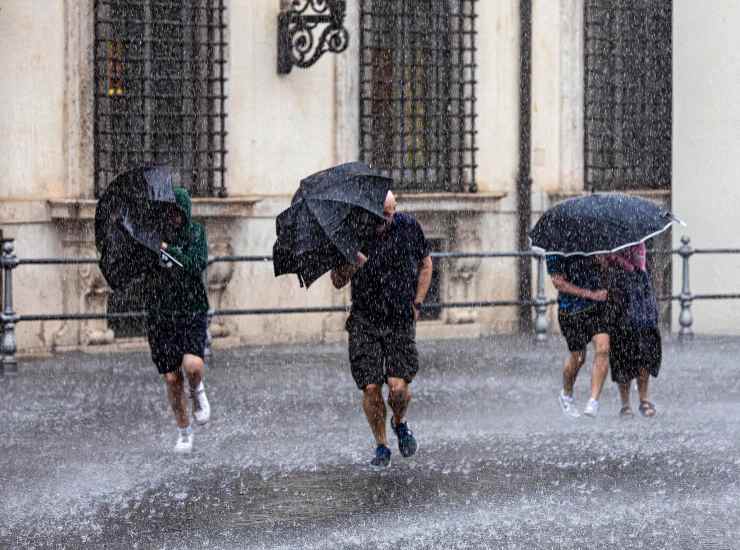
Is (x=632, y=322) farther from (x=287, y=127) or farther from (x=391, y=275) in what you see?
(x=287, y=127)

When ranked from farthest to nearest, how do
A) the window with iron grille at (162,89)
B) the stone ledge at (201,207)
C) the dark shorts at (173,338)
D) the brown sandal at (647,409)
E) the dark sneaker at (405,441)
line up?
the window with iron grille at (162,89)
the stone ledge at (201,207)
the brown sandal at (647,409)
the dark shorts at (173,338)
the dark sneaker at (405,441)

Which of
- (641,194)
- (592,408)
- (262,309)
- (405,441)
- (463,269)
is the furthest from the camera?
(641,194)

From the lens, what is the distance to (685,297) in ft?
54.7

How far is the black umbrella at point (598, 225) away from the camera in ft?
35.4

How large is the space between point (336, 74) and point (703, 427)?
7.06 meters

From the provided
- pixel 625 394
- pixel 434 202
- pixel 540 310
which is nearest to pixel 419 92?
pixel 434 202

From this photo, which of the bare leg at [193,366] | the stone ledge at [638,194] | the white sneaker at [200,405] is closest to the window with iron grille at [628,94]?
the stone ledge at [638,194]

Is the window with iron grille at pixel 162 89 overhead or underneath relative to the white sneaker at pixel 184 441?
overhead

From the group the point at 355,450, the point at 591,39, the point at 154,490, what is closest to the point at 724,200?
the point at 591,39

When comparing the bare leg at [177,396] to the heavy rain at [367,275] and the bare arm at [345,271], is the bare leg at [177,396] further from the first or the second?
the bare arm at [345,271]

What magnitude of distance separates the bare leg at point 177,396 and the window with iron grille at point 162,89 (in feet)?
19.8

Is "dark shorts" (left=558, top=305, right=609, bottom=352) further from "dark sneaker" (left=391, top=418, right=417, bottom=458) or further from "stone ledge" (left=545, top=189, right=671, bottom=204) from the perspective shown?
"stone ledge" (left=545, top=189, right=671, bottom=204)

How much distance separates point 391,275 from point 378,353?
0.42 meters

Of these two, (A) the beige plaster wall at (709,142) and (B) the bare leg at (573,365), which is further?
(A) the beige plaster wall at (709,142)
